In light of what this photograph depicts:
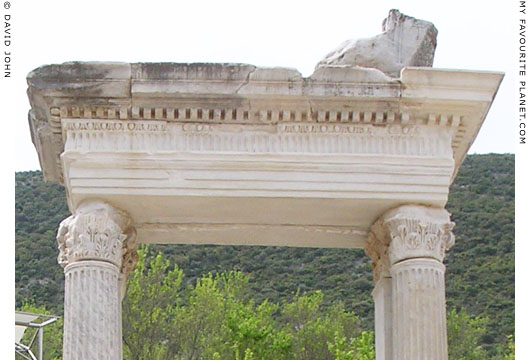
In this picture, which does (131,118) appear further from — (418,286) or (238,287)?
(238,287)

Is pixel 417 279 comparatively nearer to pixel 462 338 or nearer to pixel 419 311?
pixel 419 311

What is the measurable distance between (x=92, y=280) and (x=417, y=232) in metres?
3.56

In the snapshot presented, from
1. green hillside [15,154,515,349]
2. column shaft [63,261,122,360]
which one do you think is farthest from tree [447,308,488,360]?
column shaft [63,261,122,360]

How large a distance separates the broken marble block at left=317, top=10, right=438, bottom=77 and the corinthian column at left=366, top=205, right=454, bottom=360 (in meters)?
1.77

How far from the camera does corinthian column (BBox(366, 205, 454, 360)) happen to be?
42.9ft

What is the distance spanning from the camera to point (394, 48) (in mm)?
14375

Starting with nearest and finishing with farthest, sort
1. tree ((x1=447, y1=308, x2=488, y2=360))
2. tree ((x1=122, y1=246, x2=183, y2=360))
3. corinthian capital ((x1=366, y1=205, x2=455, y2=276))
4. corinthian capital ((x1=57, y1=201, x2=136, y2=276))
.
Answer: corinthian capital ((x1=57, y1=201, x2=136, y2=276)) → corinthian capital ((x1=366, y1=205, x2=455, y2=276)) → tree ((x1=122, y1=246, x2=183, y2=360)) → tree ((x1=447, y1=308, x2=488, y2=360))

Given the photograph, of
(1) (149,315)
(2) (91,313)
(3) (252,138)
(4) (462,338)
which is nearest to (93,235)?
(2) (91,313)

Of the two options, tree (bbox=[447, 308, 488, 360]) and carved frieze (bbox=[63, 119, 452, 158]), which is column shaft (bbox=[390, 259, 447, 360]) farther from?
tree (bbox=[447, 308, 488, 360])

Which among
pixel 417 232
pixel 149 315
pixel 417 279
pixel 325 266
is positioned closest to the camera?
pixel 417 279

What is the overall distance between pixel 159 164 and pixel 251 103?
3.99 feet

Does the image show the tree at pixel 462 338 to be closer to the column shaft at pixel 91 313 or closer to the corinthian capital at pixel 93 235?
the corinthian capital at pixel 93 235

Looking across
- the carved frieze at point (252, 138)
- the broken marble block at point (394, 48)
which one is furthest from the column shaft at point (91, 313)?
the broken marble block at point (394, 48)

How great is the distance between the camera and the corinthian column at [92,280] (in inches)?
508
